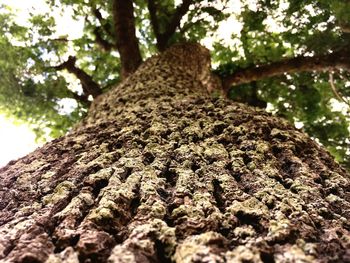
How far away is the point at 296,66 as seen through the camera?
6.87 metres

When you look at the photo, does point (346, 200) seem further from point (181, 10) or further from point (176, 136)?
point (181, 10)

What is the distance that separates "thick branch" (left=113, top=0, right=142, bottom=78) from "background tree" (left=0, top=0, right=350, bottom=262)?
303 centimetres

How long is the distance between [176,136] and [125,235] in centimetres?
119

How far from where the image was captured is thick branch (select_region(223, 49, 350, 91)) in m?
6.35

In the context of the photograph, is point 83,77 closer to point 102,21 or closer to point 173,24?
point 102,21

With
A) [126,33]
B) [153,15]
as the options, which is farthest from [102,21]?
[126,33]

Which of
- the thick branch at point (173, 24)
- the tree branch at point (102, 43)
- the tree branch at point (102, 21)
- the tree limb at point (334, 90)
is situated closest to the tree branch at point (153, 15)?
the thick branch at point (173, 24)

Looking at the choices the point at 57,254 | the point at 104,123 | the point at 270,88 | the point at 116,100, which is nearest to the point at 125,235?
the point at 57,254

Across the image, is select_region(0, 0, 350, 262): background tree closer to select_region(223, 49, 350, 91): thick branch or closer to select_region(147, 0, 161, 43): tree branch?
select_region(223, 49, 350, 91): thick branch

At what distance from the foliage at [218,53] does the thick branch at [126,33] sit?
650 mm

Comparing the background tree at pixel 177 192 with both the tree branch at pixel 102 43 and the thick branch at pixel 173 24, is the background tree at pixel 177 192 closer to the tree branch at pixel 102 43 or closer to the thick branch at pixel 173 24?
the thick branch at pixel 173 24

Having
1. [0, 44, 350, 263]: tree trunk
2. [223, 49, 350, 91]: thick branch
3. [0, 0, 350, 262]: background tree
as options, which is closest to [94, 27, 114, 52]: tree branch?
[223, 49, 350, 91]: thick branch

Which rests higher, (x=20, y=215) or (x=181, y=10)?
(x=181, y=10)

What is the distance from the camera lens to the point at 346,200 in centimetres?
174
